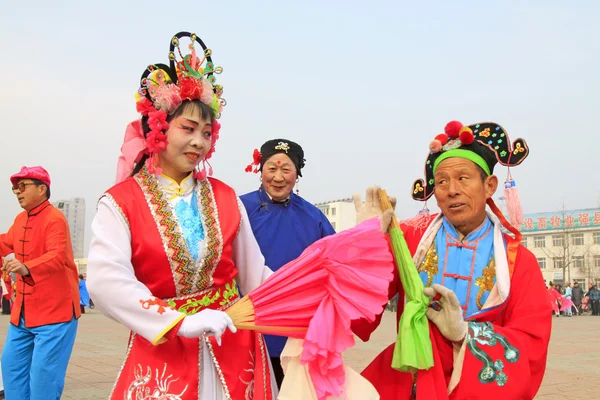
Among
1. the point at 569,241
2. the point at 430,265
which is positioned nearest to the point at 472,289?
the point at 430,265

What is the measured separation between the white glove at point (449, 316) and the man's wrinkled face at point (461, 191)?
442mm

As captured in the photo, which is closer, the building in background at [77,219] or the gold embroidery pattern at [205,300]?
the gold embroidery pattern at [205,300]

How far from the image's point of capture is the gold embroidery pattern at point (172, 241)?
2473 mm

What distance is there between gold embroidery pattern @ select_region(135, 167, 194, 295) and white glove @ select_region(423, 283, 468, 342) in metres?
1.10

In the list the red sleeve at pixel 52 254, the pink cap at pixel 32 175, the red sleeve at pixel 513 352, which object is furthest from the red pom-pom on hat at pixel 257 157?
the pink cap at pixel 32 175

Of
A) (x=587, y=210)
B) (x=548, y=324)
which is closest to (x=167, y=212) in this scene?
(x=548, y=324)

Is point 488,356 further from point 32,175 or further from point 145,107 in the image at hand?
point 32,175

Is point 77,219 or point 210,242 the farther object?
point 77,219

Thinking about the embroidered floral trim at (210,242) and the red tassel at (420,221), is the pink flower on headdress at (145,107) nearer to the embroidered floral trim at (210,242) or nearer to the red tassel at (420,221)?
the embroidered floral trim at (210,242)

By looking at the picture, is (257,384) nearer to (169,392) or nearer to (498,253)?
(169,392)

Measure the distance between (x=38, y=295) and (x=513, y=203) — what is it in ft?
14.6

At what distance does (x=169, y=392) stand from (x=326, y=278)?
0.80 meters

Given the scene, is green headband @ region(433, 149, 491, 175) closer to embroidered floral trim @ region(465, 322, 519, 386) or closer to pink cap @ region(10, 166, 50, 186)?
embroidered floral trim @ region(465, 322, 519, 386)

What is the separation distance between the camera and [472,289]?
9.53 feet
